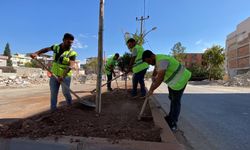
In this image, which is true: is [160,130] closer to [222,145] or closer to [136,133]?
[136,133]

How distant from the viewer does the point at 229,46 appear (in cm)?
7606

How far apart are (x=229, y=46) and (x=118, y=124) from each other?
78.8m

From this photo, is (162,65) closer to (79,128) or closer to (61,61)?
(79,128)

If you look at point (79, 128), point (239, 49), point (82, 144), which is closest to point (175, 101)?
point (79, 128)

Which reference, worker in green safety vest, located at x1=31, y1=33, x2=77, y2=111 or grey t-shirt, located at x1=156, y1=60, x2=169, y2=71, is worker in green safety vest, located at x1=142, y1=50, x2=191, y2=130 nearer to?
grey t-shirt, located at x1=156, y1=60, x2=169, y2=71

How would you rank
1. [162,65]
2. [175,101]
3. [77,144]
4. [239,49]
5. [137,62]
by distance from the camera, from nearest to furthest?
1. [77,144]
2. [162,65]
3. [175,101]
4. [137,62]
5. [239,49]

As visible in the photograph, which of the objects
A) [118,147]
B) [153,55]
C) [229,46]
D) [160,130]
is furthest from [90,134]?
[229,46]

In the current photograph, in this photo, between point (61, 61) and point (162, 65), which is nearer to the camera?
point (162, 65)

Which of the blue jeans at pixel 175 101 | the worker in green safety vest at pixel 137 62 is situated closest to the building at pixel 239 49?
the worker in green safety vest at pixel 137 62

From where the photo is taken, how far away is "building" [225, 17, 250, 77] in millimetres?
60797

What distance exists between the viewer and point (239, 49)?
66062 mm

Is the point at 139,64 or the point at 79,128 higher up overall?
the point at 139,64

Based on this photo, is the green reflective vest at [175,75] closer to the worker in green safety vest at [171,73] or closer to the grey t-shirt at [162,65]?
the worker in green safety vest at [171,73]

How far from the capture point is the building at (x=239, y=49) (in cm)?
6080
